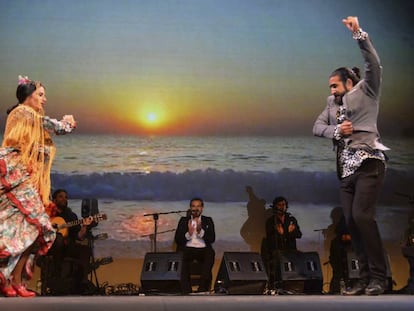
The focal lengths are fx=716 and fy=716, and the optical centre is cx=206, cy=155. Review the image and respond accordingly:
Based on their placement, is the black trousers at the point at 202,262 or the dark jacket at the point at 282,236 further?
the dark jacket at the point at 282,236

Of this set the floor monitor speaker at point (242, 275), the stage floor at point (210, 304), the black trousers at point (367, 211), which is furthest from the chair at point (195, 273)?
the stage floor at point (210, 304)

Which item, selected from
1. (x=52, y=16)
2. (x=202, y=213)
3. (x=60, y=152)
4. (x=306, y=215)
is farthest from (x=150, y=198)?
(x=52, y=16)

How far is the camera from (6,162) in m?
4.46

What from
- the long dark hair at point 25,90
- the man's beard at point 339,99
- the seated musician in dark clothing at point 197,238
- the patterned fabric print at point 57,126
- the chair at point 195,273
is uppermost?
the long dark hair at point 25,90

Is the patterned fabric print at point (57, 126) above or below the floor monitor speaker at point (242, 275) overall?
above

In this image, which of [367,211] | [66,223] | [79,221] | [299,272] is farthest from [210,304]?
[66,223]

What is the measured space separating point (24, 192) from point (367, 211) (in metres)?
2.09

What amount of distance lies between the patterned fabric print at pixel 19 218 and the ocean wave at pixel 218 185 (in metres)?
2.85

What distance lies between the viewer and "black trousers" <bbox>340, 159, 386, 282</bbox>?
13.8 feet

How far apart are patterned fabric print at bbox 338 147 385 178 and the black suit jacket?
291 cm

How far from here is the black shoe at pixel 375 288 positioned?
4.11 m

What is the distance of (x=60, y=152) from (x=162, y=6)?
185cm

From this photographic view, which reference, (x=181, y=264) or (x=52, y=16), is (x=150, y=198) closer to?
(x=181, y=264)

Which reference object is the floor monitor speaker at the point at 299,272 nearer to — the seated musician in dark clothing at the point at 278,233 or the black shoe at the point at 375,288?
the seated musician in dark clothing at the point at 278,233
